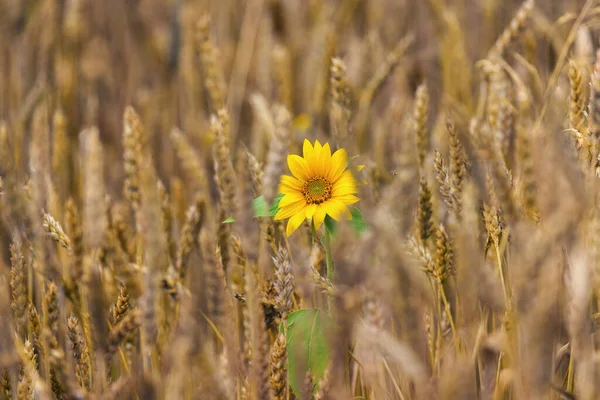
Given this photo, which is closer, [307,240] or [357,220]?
[357,220]

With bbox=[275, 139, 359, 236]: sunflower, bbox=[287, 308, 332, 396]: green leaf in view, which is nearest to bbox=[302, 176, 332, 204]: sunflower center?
bbox=[275, 139, 359, 236]: sunflower

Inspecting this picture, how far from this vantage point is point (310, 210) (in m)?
0.64

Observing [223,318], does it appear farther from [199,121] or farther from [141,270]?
[199,121]

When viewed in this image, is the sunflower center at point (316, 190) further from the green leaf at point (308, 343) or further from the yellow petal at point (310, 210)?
the green leaf at point (308, 343)

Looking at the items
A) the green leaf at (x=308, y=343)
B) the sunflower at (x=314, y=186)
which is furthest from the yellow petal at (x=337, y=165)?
the green leaf at (x=308, y=343)

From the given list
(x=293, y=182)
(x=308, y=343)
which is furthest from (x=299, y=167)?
(x=308, y=343)

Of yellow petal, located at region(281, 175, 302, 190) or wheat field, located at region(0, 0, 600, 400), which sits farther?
yellow petal, located at region(281, 175, 302, 190)

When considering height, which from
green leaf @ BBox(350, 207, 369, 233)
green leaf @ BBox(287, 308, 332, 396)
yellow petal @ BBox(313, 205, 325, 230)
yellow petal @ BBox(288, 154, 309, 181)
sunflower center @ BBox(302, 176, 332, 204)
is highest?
yellow petal @ BBox(288, 154, 309, 181)

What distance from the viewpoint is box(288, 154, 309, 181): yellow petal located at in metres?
0.68

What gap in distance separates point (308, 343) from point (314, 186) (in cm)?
17

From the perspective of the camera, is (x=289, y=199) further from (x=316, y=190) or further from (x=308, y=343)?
(x=308, y=343)

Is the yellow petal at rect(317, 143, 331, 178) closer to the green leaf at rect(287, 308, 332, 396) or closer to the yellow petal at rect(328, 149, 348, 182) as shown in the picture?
the yellow petal at rect(328, 149, 348, 182)

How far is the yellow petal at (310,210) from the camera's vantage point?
63cm

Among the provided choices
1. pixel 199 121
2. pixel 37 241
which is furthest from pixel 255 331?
pixel 199 121
